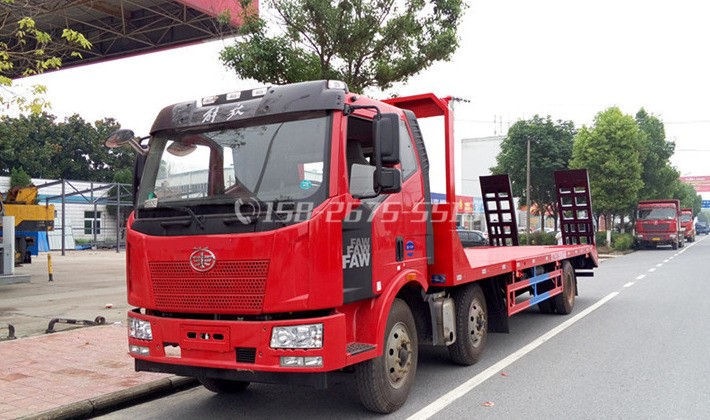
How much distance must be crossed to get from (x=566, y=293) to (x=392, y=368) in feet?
20.9

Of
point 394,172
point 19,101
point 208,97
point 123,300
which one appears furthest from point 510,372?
point 123,300

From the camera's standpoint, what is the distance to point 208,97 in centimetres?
509

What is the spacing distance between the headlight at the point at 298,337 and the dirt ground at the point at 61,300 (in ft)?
19.8

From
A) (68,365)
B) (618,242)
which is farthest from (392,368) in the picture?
(618,242)

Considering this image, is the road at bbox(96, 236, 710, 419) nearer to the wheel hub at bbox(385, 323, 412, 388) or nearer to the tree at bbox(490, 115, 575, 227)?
the wheel hub at bbox(385, 323, 412, 388)

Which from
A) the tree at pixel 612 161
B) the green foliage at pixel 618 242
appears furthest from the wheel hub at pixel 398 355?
the tree at pixel 612 161

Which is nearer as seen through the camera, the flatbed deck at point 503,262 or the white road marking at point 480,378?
the white road marking at point 480,378

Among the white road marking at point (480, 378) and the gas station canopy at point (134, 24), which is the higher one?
the gas station canopy at point (134, 24)

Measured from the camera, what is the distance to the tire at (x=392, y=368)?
15.4ft

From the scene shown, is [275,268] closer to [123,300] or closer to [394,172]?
[394,172]

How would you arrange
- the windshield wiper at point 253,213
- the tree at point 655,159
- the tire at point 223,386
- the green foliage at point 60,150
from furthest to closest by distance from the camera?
the green foliage at point 60,150 < the tree at point 655,159 < the tire at point 223,386 < the windshield wiper at point 253,213

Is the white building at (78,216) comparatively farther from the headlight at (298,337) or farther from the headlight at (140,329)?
the headlight at (298,337)

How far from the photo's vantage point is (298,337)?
13.7ft

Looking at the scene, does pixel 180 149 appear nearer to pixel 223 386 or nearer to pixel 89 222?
pixel 223 386
